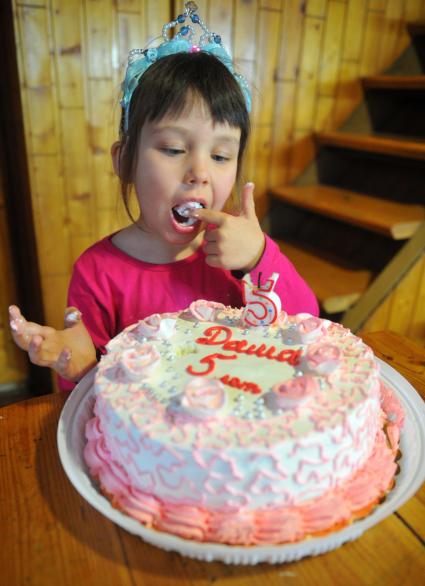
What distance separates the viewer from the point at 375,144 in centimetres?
237

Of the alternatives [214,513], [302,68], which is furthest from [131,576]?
[302,68]

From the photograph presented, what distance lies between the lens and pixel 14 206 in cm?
233

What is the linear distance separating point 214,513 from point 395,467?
1.07 feet

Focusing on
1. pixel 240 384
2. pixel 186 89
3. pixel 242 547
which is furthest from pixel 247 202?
pixel 242 547

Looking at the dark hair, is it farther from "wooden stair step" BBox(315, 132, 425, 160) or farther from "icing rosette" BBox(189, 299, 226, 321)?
"wooden stair step" BBox(315, 132, 425, 160)

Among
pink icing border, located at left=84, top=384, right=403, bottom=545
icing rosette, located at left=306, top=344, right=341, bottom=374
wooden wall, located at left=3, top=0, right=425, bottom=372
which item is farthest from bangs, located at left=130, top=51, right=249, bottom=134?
wooden wall, located at left=3, top=0, right=425, bottom=372

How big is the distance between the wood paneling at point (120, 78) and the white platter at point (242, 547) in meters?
1.09

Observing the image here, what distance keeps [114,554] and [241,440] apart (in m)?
0.25

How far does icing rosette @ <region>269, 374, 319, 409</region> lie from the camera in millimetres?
725

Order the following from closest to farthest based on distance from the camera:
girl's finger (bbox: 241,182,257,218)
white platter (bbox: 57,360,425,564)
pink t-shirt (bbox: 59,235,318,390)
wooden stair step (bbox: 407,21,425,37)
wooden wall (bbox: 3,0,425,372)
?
white platter (bbox: 57,360,425,564)
girl's finger (bbox: 241,182,257,218)
pink t-shirt (bbox: 59,235,318,390)
wooden wall (bbox: 3,0,425,372)
wooden stair step (bbox: 407,21,425,37)

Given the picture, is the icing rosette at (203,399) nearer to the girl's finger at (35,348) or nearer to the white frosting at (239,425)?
the white frosting at (239,425)

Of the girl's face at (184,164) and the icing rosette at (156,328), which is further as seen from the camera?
the girl's face at (184,164)

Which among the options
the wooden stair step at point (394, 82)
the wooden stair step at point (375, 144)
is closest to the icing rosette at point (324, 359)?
the wooden stair step at point (375, 144)

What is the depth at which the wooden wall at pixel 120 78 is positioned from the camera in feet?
6.59
